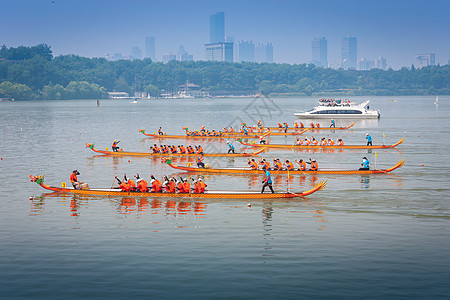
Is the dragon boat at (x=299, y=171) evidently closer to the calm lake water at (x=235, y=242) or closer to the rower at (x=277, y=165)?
the rower at (x=277, y=165)

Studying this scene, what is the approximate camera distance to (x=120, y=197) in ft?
133

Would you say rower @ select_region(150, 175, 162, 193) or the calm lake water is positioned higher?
rower @ select_region(150, 175, 162, 193)

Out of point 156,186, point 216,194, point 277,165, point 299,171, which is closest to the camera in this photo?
point 216,194

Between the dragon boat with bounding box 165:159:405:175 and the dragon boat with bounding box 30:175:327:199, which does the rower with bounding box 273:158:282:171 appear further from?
the dragon boat with bounding box 30:175:327:199

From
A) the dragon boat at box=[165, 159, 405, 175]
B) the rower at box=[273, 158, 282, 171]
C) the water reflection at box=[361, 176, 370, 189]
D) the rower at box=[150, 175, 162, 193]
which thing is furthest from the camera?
the rower at box=[273, 158, 282, 171]

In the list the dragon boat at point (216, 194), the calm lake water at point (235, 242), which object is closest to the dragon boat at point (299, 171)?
the calm lake water at point (235, 242)

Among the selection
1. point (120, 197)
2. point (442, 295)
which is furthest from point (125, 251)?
point (442, 295)

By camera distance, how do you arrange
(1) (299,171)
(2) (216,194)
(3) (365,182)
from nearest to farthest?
(2) (216,194) → (3) (365,182) → (1) (299,171)

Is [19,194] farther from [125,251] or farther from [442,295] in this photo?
[442,295]

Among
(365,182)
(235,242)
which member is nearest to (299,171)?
(365,182)

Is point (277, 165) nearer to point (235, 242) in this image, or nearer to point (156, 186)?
point (156, 186)

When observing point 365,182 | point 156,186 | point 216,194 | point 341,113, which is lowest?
point 365,182

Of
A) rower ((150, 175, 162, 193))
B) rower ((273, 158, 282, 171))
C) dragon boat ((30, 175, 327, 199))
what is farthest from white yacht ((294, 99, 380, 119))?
rower ((150, 175, 162, 193))

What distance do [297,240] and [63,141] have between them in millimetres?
66400
